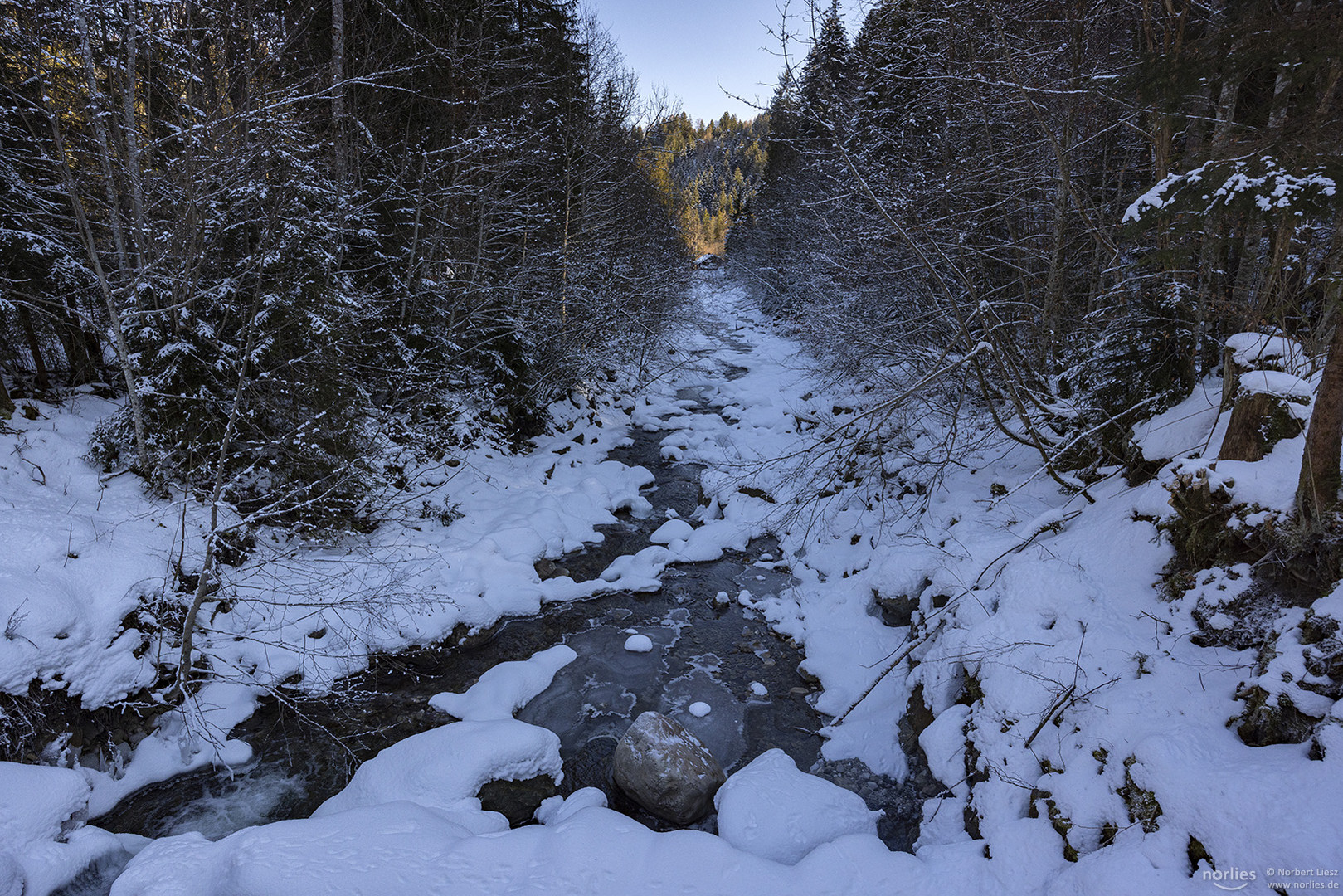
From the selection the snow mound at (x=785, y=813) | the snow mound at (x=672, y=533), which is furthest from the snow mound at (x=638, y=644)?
the snow mound at (x=672, y=533)

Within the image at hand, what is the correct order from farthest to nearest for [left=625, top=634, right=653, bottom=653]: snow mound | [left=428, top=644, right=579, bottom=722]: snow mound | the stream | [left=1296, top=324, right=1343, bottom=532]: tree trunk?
[left=625, top=634, right=653, bottom=653]: snow mound < [left=428, top=644, right=579, bottom=722]: snow mound < the stream < [left=1296, top=324, right=1343, bottom=532]: tree trunk

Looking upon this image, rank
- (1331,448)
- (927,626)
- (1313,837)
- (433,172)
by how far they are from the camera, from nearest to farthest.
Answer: (1313,837) < (1331,448) < (927,626) < (433,172)

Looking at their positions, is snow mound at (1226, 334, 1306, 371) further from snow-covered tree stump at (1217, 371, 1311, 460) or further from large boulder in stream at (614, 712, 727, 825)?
large boulder in stream at (614, 712, 727, 825)

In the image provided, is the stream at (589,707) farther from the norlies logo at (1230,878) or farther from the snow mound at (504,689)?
the norlies logo at (1230,878)

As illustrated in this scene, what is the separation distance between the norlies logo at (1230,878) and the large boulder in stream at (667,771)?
9.78ft

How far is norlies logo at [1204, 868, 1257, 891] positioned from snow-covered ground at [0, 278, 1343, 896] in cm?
1

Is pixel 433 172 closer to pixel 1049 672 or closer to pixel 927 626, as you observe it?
pixel 927 626

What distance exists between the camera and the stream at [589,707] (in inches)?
172

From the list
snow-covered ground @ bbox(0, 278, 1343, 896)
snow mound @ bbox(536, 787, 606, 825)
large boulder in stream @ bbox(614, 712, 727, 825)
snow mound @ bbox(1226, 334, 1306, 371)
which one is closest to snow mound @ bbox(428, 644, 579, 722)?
snow-covered ground @ bbox(0, 278, 1343, 896)

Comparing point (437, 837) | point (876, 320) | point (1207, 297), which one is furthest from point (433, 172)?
point (1207, 297)

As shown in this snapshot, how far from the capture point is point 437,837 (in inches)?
140

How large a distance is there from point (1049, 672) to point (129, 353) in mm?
8966

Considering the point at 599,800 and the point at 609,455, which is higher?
the point at 609,455

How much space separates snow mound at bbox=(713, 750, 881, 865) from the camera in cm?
389
